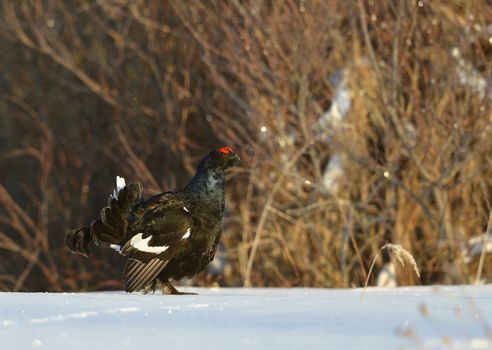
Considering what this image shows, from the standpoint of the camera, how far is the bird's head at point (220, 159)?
614 cm

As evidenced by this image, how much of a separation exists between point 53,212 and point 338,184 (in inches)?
181

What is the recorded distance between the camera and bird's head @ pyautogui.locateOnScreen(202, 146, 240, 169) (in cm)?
614

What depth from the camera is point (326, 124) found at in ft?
26.9

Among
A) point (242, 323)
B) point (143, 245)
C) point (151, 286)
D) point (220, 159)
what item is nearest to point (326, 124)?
point (220, 159)

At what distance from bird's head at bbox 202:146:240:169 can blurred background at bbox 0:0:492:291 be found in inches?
32.7

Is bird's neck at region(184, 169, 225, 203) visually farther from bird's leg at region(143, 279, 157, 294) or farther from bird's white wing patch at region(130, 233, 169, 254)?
bird's leg at region(143, 279, 157, 294)

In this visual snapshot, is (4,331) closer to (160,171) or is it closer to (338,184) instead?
(338,184)

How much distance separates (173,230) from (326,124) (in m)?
2.58

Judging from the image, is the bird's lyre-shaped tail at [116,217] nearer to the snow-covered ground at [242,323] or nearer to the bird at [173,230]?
the bird at [173,230]

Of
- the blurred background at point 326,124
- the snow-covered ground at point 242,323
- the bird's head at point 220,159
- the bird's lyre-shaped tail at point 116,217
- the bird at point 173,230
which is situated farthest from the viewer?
the blurred background at point 326,124

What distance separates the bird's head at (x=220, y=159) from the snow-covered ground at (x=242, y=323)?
1.81 meters

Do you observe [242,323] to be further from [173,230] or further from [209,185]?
[209,185]

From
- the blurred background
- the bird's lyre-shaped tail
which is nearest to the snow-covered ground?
the bird's lyre-shaped tail

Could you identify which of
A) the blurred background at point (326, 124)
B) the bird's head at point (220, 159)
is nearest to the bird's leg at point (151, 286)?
the bird's head at point (220, 159)
